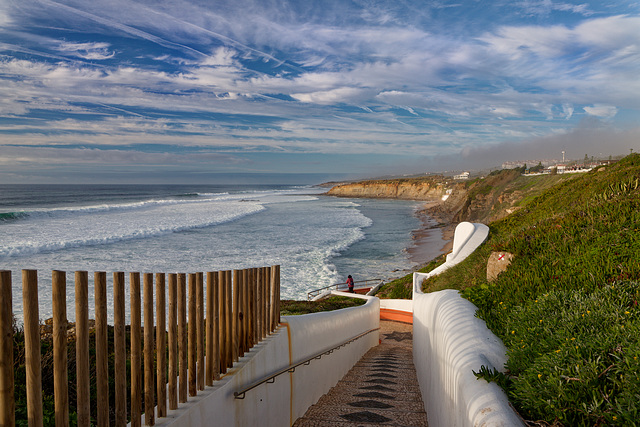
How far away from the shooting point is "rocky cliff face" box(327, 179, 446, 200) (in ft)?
368

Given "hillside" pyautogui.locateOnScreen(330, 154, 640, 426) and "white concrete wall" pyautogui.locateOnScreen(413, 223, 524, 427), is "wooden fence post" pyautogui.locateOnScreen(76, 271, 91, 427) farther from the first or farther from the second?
"hillside" pyautogui.locateOnScreen(330, 154, 640, 426)

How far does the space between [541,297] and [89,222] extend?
4610 centimetres

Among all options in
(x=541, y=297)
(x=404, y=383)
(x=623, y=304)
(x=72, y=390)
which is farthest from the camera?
Result: (x=404, y=383)

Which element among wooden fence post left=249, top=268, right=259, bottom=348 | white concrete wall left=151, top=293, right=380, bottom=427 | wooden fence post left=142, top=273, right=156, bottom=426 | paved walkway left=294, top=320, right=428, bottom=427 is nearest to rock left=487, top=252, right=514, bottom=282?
paved walkway left=294, top=320, right=428, bottom=427

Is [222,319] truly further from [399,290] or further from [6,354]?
[399,290]

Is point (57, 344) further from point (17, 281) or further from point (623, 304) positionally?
point (17, 281)

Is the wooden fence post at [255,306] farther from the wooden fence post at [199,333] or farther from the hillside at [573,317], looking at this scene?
the hillside at [573,317]

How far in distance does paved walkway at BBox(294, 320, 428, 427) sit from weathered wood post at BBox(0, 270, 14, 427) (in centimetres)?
373

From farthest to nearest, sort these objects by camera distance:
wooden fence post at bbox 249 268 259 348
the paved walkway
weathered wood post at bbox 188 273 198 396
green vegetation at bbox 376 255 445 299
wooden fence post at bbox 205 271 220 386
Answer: green vegetation at bbox 376 255 445 299 < the paved walkway < wooden fence post at bbox 249 268 259 348 < wooden fence post at bbox 205 271 220 386 < weathered wood post at bbox 188 273 198 396

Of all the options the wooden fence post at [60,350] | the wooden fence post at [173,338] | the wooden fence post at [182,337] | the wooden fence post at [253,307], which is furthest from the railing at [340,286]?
the wooden fence post at [60,350]

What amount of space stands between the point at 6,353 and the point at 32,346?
0.37 feet

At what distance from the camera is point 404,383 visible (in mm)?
7516

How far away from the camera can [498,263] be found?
25.0 feet

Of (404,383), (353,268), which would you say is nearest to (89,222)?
(353,268)
